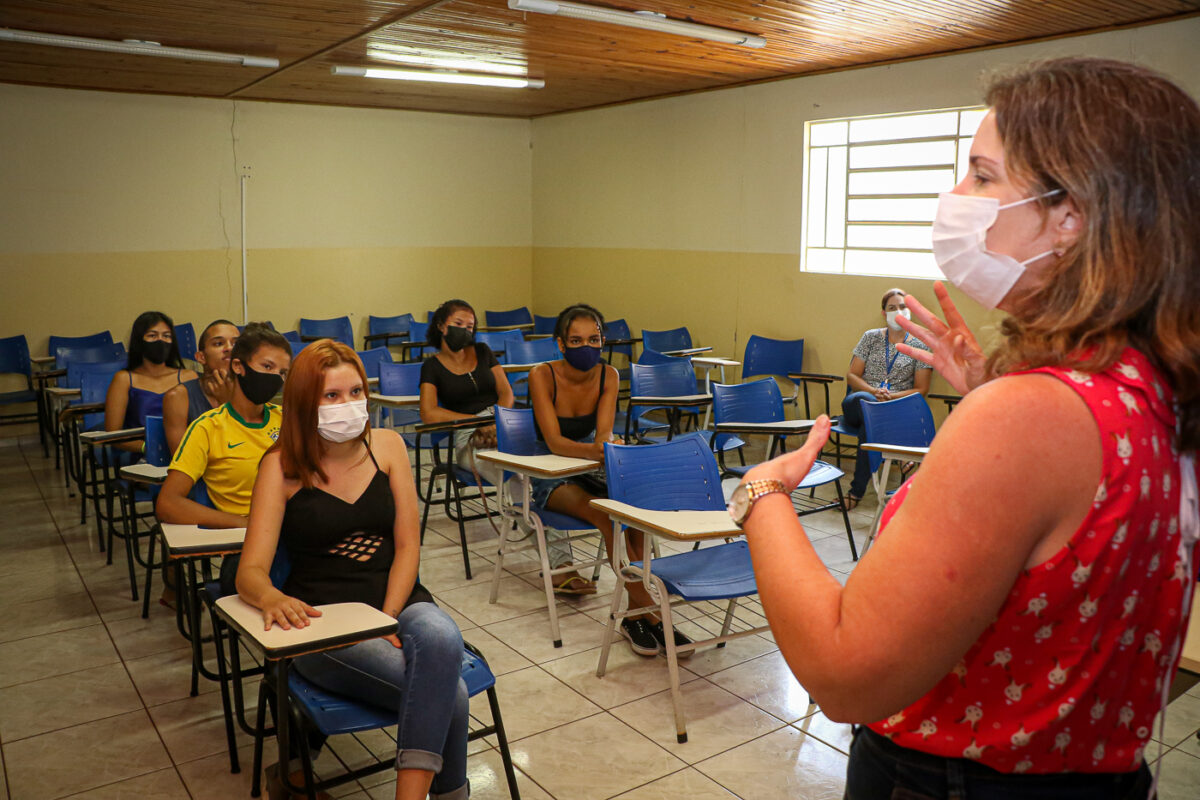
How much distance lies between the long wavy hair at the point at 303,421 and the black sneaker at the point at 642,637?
165cm

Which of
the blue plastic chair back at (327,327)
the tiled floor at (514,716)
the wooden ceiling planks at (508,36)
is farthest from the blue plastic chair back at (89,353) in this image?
the tiled floor at (514,716)

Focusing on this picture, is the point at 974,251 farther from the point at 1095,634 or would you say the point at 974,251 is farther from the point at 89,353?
the point at 89,353

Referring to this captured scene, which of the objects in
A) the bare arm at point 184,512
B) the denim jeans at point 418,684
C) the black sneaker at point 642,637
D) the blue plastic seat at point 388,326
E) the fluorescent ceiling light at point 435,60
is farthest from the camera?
the blue plastic seat at point 388,326

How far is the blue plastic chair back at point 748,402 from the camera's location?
529 cm

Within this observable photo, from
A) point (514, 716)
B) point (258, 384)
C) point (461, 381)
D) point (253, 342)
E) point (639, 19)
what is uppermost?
point (639, 19)

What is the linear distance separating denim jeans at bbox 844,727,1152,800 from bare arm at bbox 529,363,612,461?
10.8 feet

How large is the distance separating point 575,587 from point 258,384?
1740 mm

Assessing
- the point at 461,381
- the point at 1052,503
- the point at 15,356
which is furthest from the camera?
the point at 15,356

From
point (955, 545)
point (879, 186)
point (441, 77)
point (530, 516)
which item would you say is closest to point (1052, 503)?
point (955, 545)

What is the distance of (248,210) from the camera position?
901 centimetres

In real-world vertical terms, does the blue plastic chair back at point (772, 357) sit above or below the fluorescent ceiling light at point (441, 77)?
below

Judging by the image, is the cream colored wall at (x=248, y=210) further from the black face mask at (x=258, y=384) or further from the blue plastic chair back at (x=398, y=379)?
the black face mask at (x=258, y=384)

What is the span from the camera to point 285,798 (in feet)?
7.98

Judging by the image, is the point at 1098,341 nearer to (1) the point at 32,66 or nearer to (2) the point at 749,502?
(2) the point at 749,502
